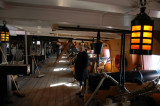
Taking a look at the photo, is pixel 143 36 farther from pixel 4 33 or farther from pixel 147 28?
pixel 4 33

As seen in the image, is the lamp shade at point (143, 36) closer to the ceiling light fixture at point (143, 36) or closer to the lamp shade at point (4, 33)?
the ceiling light fixture at point (143, 36)

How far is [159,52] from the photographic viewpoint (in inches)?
124

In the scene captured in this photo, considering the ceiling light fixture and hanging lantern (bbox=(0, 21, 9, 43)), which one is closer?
the ceiling light fixture

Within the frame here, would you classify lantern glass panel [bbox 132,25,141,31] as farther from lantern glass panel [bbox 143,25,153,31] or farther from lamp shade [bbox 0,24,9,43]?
lamp shade [bbox 0,24,9,43]

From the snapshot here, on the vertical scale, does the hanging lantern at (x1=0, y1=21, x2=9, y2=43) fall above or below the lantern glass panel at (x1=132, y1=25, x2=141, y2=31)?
above

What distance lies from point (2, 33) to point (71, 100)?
266 cm

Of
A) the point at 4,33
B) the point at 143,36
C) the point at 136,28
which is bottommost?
the point at 143,36

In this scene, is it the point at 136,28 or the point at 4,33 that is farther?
the point at 4,33

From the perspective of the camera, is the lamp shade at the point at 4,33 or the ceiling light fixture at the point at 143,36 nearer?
the ceiling light fixture at the point at 143,36

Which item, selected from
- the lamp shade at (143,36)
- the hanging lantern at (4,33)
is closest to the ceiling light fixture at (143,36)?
the lamp shade at (143,36)

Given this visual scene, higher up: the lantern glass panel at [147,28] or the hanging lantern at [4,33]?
the hanging lantern at [4,33]

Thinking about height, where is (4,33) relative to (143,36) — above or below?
above

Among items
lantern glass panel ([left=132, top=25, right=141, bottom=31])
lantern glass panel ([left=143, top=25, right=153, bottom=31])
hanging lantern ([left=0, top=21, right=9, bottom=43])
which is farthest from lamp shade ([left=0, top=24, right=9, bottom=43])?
lantern glass panel ([left=143, top=25, right=153, bottom=31])

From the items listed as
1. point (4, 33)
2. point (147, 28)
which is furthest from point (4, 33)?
point (147, 28)
